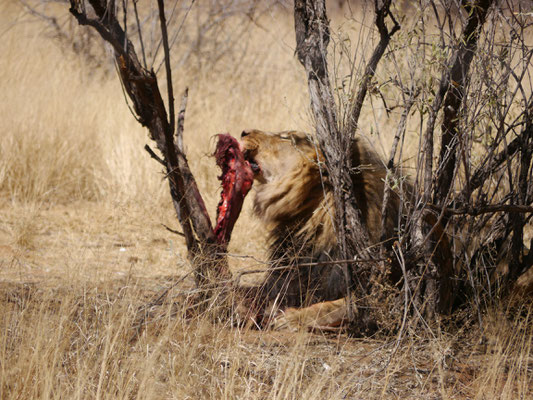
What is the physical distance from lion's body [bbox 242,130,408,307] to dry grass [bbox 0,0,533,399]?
40 centimetres

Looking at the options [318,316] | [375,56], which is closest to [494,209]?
[375,56]

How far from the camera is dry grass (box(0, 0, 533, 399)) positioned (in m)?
2.43

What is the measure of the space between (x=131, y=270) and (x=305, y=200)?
1025 millimetres

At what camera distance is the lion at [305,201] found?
3.59m

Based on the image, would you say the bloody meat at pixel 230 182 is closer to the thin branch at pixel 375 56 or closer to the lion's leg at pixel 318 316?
the lion's leg at pixel 318 316

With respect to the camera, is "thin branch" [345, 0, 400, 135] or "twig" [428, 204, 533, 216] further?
"thin branch" [345, 0, 400, 135]

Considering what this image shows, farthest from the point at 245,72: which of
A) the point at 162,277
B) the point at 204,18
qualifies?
the point at 162,277

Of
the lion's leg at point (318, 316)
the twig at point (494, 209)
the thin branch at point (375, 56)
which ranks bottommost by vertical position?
the lion's leg at point (318, 316)

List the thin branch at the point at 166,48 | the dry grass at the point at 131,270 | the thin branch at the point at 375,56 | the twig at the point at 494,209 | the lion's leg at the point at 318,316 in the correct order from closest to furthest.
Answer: the dry grass at the point at 131,270
the twig at the point at 494,209
the thin branch at the point at 375,56
the thin branch at the point at 166,48
the lion's leg at the point at 318,316

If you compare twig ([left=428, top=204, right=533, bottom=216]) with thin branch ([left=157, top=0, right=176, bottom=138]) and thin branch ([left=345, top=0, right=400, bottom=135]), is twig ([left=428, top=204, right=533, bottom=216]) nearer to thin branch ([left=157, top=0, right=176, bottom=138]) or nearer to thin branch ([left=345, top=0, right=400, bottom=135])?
thin branch ([left=345, top=0, right=400, bottom=135])

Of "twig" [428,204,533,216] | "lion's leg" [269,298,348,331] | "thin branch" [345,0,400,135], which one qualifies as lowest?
"lion's leg" [269,298,348,331]

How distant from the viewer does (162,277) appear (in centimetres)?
454

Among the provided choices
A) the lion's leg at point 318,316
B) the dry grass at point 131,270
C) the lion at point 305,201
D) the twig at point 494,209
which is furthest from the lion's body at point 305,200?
the twig at point 494,209

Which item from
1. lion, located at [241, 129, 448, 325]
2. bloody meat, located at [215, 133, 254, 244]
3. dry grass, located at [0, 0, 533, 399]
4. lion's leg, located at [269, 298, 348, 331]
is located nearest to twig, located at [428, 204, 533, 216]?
dry grass, located at [0, 0, 533, 399]
